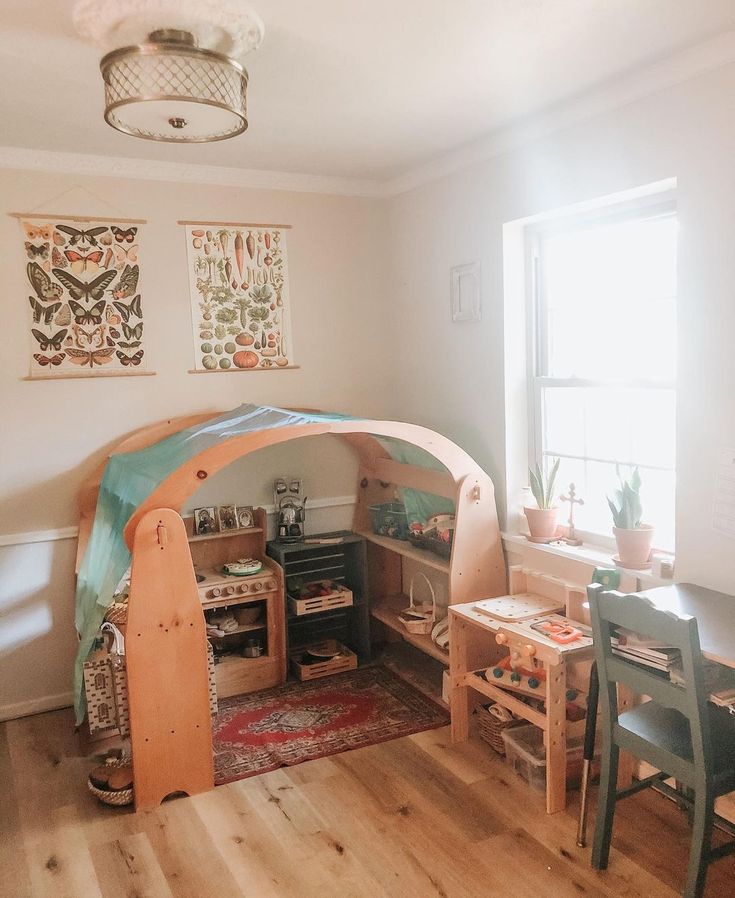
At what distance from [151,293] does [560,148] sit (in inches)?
77.7

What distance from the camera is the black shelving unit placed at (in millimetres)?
4035

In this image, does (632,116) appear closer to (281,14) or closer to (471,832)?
(281,14)

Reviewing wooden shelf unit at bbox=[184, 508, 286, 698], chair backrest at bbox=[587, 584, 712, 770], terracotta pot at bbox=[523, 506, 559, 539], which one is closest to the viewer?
chair backrest at bbox=[587, 584, 712, 770]

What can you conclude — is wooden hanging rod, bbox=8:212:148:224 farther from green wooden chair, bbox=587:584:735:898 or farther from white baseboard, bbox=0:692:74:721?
green wooden chair, bbox=587:584:735:898

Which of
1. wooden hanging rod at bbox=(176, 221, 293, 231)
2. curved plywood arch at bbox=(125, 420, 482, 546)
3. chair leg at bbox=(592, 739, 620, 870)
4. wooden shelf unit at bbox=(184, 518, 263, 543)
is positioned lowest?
chair leg at bbox=(592, 739, 620, 870)

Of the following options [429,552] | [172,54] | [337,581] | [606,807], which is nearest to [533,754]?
[606,807]

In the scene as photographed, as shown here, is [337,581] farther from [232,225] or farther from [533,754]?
[232,225]

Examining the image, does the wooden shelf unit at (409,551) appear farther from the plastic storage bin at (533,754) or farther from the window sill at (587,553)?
the plastic storage bin at (533,754)

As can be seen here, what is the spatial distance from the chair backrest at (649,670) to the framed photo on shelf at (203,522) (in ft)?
6.99

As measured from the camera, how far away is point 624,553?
294 cm

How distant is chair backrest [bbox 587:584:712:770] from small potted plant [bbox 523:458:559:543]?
0.92 m

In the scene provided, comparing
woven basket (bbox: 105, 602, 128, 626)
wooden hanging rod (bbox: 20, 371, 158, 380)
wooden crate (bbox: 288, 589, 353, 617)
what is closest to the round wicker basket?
wooden crate (bbox: 288, 589, 353, 617)

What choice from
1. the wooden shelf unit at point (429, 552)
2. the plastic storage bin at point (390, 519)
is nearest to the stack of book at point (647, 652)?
the wooden shelf unit at point (429, 552)

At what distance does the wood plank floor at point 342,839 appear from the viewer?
2404 mm
